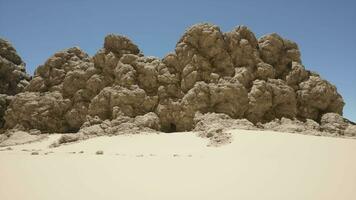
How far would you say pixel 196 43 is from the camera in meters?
17.0

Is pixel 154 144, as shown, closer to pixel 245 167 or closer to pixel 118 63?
pixel 245 167

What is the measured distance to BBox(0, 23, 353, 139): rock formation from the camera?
15578 millimetres

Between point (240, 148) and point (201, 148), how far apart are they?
1.43 metres

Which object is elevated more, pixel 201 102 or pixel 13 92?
pixel 13 92

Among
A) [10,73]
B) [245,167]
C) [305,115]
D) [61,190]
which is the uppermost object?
[10,73]

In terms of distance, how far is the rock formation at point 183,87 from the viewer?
15.6m

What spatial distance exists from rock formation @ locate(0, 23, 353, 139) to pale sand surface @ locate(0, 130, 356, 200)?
6.53m

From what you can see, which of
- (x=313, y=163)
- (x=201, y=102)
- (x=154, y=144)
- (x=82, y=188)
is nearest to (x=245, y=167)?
(x=313, y=163)

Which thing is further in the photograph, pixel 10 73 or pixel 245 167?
pixel 10 73

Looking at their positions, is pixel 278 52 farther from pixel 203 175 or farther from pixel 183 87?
pixel 203 175

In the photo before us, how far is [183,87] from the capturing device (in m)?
16.2

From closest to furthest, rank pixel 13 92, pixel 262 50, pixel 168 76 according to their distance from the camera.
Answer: pixel 168 76
pixel 262 50
pixel 13 92

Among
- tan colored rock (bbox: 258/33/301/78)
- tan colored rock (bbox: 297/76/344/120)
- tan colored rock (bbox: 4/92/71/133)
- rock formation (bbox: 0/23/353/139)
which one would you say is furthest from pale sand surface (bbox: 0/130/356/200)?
tan colored rock (bbox: 4/92/71/133)

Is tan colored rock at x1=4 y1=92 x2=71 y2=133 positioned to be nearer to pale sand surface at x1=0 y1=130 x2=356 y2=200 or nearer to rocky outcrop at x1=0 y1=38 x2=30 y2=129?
rocky outcrop at x1=0 y1=38 x2=30 y2=129
